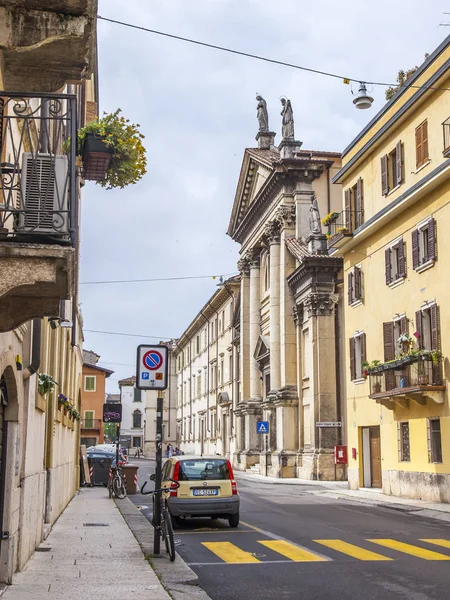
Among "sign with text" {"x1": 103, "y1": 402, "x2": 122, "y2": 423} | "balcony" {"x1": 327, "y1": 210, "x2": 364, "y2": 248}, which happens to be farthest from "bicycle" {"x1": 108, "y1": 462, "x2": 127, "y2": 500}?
"balcony" {"x1": 327, "y1": 210, "x2": 364, "y2": 248}

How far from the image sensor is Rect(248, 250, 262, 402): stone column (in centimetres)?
5175

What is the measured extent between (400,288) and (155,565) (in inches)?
688

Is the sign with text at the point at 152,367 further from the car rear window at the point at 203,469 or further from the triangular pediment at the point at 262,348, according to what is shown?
the triangular pediment at the point at 262,348

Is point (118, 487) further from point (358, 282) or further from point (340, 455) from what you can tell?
point (340, 455)

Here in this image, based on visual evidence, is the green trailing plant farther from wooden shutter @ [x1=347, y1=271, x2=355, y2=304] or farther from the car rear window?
wooden shutter @ [x1=347, y1=271, x2=355, y2=304]

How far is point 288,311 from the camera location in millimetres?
44562

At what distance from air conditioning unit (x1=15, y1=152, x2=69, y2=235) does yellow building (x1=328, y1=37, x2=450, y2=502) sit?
17704 millimetres

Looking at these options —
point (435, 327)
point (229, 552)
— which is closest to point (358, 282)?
point (435, 327)

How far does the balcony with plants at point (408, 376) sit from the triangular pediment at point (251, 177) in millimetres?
22478

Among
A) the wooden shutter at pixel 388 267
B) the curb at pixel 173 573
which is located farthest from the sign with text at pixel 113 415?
the curb at pixel 173 573

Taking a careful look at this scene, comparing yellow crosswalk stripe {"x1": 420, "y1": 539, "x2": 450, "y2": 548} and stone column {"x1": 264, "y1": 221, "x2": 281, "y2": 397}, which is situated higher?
stone column {"x1": 264, "y1": 221, "x2": 281, "y2": 397}

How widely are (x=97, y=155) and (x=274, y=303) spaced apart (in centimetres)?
3665

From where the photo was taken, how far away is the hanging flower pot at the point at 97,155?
1012cm

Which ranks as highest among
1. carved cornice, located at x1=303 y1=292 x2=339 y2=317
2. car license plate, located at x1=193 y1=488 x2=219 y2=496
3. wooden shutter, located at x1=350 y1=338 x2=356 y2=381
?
carved cornice, located at x1=303 y1=292 x2=339 y2=317
